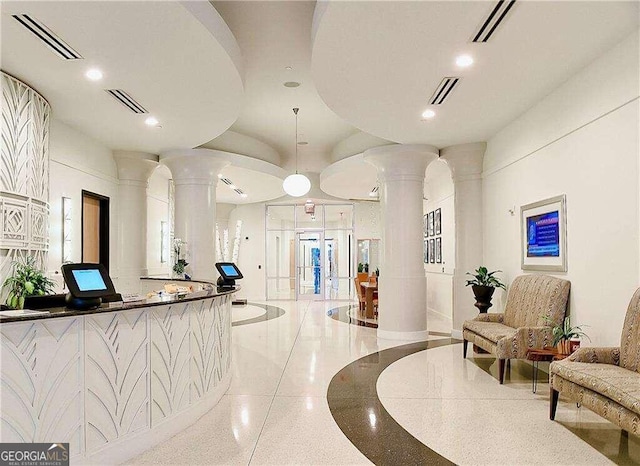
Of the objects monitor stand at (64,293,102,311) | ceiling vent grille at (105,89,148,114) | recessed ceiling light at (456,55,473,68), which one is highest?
ceiling vent grille at (105,89,148,114)

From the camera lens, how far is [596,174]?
14.9 ft

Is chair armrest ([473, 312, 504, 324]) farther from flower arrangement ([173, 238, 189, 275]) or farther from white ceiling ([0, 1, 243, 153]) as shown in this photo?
flower arrangement ([173, 238, 189, 275])

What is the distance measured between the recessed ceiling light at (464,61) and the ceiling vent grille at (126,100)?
373 centimetres

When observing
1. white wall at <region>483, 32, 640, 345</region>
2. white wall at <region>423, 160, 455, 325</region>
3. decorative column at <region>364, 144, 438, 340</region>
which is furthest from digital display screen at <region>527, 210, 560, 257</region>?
white wall at <region>423, 160, 455, 325</region>

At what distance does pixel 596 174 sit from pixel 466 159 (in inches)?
131

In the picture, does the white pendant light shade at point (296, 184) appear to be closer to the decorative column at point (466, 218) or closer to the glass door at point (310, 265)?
the decorative column at point (466, 218)

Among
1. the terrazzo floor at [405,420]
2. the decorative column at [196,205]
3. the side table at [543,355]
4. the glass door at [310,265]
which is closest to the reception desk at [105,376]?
the terrazzo floor at [405,420]

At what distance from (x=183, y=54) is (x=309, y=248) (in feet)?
37.4

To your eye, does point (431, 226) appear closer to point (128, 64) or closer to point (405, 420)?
point (405, 420)

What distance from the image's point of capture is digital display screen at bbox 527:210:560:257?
17.6 ft

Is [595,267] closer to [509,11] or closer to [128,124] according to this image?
[509,11]

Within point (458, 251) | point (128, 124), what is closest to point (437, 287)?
point (458, 251)

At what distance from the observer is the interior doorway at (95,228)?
25.0 feet

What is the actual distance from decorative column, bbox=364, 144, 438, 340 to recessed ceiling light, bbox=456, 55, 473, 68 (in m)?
3.51
